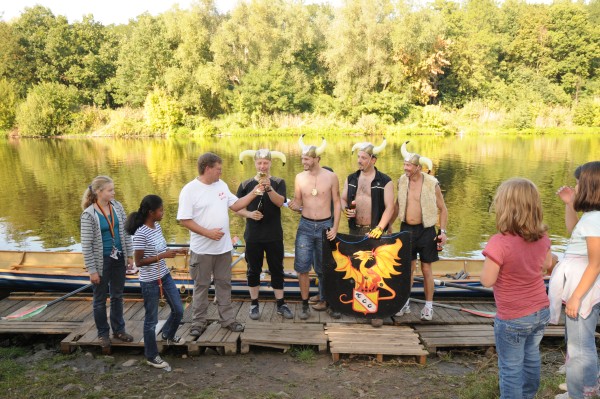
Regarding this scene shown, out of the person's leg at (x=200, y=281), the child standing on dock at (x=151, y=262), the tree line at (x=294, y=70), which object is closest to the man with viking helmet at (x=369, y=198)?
the person's leg at (x=200, y=281)

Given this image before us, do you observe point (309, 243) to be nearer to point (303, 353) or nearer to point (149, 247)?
point (303, 353)

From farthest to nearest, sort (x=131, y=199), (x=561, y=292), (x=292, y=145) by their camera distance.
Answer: (x=292, y=145)
(x=131, y=199)
(x=561, y=292)

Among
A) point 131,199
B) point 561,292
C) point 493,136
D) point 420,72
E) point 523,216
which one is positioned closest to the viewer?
point 523,216

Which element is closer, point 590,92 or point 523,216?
point 523,216

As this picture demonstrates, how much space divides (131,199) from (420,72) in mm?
34513

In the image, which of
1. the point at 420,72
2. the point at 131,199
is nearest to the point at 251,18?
the point at 420,72

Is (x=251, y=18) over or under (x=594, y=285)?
over

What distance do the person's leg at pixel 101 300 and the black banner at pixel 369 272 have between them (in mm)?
2471

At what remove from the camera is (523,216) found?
2859 mm

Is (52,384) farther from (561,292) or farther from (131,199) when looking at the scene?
(131,199)

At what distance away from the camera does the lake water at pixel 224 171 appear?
45.4 feet

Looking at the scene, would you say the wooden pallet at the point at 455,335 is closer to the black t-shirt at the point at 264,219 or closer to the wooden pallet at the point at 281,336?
the wooden pallet at the point at 281,336

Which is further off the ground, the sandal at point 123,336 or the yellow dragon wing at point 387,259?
the yellow dragon wing at point 387,259

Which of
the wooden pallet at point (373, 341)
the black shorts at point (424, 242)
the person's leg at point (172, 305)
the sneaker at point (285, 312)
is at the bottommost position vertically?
the wooden pallet at point (373, 341)
